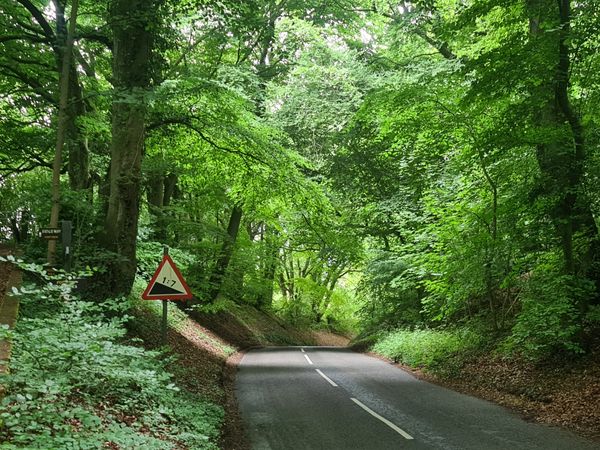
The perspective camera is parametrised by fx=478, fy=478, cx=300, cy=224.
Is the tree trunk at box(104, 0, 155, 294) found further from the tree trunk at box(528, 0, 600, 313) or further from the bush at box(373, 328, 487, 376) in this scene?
the bush at box(373, 328, 487, 376)

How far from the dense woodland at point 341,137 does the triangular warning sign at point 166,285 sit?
163cm

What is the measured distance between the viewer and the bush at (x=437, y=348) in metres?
13.4

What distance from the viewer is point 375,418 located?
8422mm

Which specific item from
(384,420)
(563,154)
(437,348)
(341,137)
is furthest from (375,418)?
(341,137)

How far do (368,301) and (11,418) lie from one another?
21844 millimetres

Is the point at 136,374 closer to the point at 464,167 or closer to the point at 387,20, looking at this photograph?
the point at 464,167

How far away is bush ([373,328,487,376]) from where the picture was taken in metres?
13.4

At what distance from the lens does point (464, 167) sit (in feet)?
42.4

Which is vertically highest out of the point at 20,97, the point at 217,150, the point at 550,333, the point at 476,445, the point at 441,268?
the point at 20,97

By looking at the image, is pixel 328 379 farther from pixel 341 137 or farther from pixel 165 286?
pixel 341 137

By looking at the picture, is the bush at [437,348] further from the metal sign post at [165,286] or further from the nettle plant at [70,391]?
the nettle plant at [70,391]

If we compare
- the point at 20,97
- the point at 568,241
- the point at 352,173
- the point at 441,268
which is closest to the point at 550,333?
the point at 568,241

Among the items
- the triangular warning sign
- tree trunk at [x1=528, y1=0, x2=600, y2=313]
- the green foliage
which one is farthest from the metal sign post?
tree trunk at [x1=528, y1=0, x2=600, y2=313]

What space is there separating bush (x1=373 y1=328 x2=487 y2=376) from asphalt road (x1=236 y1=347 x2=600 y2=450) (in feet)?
4.40
